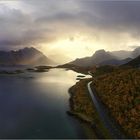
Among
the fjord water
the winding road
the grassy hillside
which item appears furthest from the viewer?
the grassy hillside

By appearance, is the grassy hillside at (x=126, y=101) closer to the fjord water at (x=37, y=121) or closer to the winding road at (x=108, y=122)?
the winding road at (x=108, y=122)

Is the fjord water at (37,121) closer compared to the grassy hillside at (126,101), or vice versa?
the fjord water at (37,121)

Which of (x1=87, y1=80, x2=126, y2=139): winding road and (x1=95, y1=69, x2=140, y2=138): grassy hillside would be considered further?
(x1=95, y1=69, x2=140, y2=138): grassy hillside

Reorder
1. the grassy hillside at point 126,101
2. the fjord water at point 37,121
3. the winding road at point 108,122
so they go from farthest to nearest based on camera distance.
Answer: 1. the grassy hillside at point 126,101
2. the fjord water at point 37,121
3. the winding road at point 108,122

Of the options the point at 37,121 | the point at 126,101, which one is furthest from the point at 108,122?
the point at 37,121

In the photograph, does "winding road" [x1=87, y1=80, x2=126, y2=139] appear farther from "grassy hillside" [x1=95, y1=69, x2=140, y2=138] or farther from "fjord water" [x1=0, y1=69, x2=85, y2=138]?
"fjord water" [x1=0, y1=69, x2=85, y2=138]

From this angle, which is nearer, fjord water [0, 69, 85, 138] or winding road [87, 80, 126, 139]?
winding road [87, 80, 126, 139]

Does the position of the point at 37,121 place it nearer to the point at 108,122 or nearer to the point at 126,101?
the point at 108,122

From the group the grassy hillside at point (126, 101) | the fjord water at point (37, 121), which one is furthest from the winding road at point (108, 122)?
the fjord water at point (37, 121)

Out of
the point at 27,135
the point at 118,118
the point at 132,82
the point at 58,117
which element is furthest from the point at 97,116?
the point at 132,82

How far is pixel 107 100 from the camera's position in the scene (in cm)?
9656

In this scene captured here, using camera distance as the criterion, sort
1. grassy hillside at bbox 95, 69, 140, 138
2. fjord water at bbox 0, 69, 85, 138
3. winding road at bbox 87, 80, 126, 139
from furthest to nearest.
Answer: grassy hillside at bbox 95, 69, 140, 138
fjord water at bbox 0, 69, 85, 138
winding road at bbox 87, 80, 126, 139

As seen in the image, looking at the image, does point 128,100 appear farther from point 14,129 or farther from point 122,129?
point 14,129

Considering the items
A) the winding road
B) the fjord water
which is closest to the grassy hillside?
the winding road
